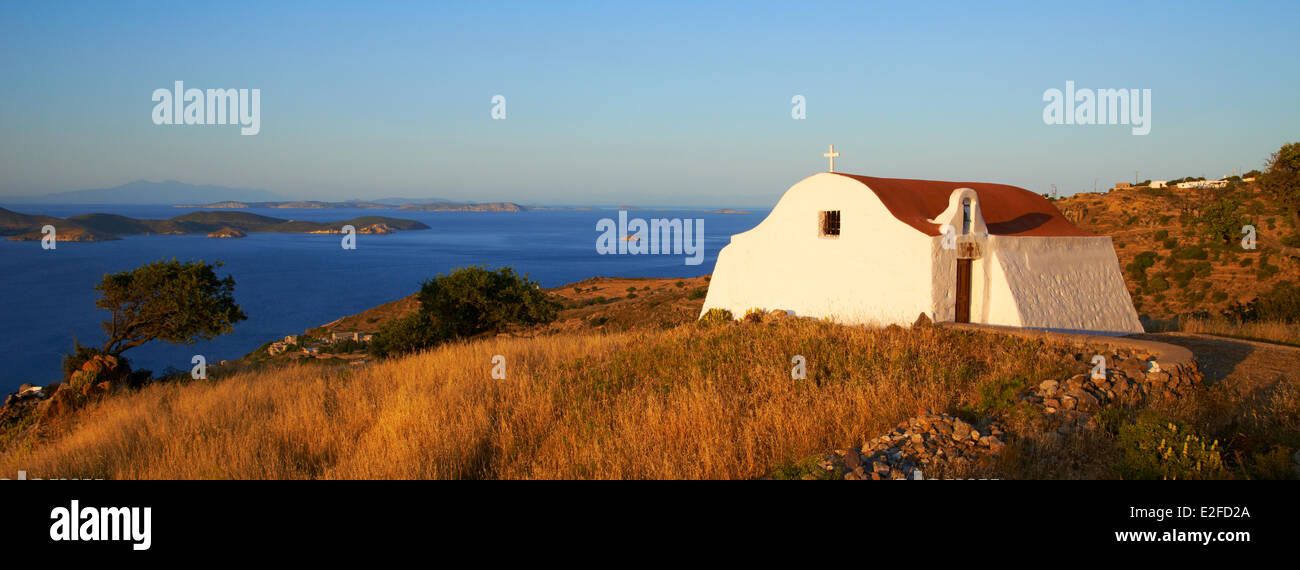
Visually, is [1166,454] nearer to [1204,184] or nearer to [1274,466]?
[1274,466]

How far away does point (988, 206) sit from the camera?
15.5m

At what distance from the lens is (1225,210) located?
20406 mm

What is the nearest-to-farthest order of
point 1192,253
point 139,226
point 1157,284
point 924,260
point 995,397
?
point 995,397, point 924,260, point 1157,284, point 1192,253, point 139,226

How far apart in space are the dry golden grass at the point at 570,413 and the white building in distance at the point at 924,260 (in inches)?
84.4

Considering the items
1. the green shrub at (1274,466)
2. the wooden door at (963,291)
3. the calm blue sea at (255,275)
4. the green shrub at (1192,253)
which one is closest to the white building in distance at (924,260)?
the wooden door at (963,291)

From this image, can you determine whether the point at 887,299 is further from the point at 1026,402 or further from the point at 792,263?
the point at 1026,402

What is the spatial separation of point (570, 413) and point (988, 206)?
12687mm

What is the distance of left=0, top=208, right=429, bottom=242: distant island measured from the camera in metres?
107

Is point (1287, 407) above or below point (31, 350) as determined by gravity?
above

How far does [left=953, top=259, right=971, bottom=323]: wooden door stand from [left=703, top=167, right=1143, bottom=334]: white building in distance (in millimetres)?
20

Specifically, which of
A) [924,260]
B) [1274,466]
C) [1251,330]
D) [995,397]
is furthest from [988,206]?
[1274,466]

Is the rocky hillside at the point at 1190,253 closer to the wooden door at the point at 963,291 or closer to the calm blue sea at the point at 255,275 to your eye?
the wooden door at the point at 963,291

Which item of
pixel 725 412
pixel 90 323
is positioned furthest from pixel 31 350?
pixel 725 412
